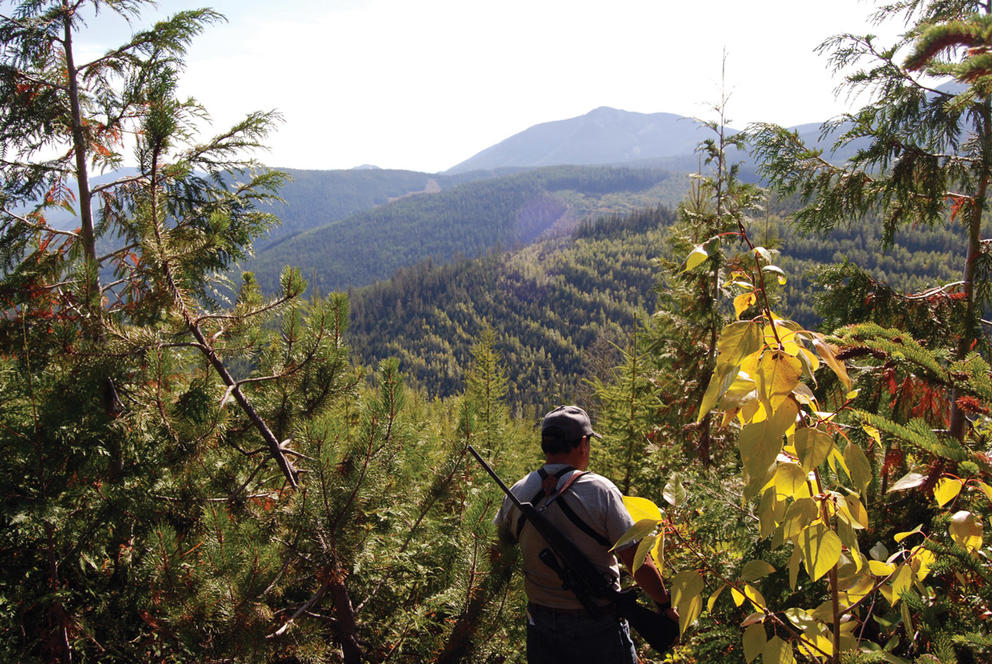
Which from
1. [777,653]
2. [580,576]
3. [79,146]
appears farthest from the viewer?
[79,146]

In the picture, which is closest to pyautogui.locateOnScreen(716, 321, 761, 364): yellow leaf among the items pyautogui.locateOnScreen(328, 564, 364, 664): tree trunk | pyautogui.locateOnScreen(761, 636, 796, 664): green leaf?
pyautogui.locateOnScreen(761, 636, 796, 664): green leaf

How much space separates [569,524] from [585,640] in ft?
1.89

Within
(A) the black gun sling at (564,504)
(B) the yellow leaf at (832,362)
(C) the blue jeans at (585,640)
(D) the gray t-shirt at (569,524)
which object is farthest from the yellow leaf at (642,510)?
(C) the blue jeans at (585,640)

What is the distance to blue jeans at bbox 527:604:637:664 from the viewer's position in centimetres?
257

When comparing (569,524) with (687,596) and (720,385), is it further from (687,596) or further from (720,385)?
(720,385)

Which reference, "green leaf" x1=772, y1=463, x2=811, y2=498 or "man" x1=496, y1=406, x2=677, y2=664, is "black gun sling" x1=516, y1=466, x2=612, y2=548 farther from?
"green leaf" x1=772, y1=463, x2=811, y2=498

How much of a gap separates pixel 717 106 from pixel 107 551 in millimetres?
9703

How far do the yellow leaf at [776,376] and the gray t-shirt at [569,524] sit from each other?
1.74m

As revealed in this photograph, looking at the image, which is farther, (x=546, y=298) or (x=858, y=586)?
(x=546, y=298)

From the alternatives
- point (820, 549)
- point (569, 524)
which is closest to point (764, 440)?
point (820, 549)

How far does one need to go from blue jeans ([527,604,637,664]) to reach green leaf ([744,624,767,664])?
1.77 m

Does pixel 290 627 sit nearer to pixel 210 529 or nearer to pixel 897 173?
pixel 210 529

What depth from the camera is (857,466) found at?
0.86 m

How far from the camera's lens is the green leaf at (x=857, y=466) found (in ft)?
2.79
